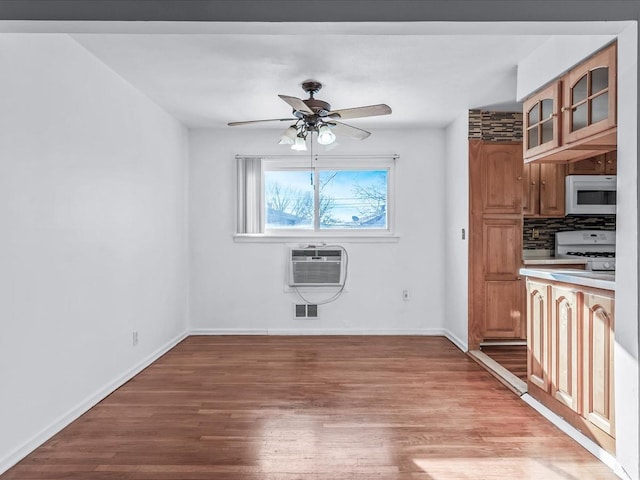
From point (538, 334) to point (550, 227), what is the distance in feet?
7.61

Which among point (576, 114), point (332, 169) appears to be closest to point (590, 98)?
point (576, 114)

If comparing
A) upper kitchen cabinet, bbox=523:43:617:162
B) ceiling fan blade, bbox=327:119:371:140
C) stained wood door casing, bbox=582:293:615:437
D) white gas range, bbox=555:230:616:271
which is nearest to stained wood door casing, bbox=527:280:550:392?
stained wood door casing, bbox=582:293:615:437

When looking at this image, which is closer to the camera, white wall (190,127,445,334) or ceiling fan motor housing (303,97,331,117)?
ceiling fan motor housing (303,97,331,117)

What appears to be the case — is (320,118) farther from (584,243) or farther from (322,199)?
(584,243)

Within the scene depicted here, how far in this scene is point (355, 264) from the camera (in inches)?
198

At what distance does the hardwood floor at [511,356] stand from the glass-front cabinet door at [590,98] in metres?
2.00

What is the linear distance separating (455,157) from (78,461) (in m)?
4.17

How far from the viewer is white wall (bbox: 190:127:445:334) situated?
5008 mm

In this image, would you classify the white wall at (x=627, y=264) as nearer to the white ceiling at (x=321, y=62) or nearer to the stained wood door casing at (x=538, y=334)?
the white ceiling at (x=321, y=62)

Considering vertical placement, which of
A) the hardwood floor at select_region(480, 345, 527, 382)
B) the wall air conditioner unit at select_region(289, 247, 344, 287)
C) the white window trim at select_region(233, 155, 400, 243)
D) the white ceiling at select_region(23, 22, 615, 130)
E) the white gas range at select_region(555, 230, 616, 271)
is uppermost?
the white ceiling at select_region(23, 22, 615, 130)

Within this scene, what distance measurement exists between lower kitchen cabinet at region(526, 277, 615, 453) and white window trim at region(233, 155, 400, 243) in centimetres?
229

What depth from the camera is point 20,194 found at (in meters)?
2.23

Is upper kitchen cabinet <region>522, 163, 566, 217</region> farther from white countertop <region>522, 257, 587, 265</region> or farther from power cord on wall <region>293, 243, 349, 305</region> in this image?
power cord on wall <region>293, 243, 349, 305</region>

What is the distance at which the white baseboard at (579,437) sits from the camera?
205 centimetres
